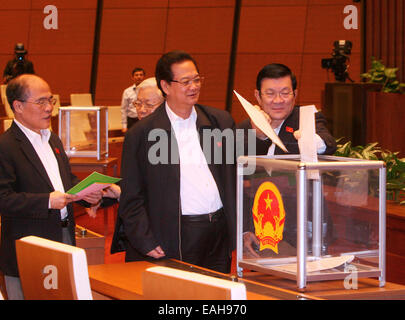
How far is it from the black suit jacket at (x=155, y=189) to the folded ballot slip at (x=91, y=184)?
94mm

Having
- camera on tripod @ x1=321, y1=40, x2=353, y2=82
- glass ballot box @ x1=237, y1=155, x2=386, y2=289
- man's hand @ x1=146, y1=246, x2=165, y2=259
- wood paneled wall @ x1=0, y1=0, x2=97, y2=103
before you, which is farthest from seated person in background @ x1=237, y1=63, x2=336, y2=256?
wood paneled wall @ x1=0, y1=0, x2=97, y2=103

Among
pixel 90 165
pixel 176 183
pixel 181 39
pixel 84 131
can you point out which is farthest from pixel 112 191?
pixel 181 39

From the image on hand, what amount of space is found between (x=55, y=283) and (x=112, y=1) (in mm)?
10684

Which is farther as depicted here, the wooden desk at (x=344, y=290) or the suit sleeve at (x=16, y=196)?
the suit sleeve at (x=16, y=196)

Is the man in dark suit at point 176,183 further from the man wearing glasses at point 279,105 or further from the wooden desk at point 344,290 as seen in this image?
the wooden desk at point 344,290

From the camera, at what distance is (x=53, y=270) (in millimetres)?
1643

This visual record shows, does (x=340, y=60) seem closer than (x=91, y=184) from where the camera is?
No

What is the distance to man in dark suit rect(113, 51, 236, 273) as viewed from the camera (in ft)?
8.38

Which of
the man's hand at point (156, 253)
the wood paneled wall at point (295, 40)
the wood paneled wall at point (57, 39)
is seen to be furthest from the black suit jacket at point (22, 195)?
the wood paneled wall at point (57, 39)

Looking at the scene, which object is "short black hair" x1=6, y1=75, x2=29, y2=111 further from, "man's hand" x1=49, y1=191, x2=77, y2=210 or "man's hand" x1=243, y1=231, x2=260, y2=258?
"man's hand" x1=243, y1=231, x2=260, y2=258

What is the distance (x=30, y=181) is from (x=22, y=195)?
0.10 meters

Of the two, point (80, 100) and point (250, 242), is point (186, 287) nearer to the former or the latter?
point (250, 242)

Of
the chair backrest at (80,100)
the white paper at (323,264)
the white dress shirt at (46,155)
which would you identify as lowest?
the white paper at (323,264)

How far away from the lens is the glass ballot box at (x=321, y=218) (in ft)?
6.13
